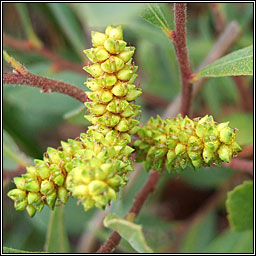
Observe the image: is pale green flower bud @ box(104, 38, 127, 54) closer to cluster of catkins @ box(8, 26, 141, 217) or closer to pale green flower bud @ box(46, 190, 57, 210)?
cluster of catkins @ box(8, 26, 141, 217)

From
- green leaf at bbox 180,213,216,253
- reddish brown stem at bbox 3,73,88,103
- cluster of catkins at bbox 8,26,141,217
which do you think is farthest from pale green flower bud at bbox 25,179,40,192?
green leaf at bbox 180,213,216,253

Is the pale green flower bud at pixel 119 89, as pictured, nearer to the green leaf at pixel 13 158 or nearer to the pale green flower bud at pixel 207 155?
the pale green flower bud at pixel 207 155

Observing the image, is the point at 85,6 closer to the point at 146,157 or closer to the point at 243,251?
the point at 146,157

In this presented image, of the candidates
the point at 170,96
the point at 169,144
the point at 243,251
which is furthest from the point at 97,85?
the point at 170,96

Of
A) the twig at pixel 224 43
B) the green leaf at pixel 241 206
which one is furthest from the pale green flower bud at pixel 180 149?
the twig at pixel 224 43

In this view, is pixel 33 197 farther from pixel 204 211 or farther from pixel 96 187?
pixel 204 211

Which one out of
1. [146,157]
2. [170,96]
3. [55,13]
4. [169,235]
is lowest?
[169,235]
